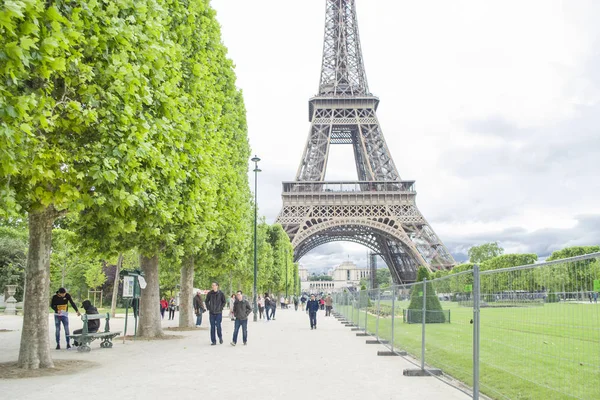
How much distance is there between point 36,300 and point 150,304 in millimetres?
7804

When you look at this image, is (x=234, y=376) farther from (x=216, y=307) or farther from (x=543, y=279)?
(x=216, y=307)

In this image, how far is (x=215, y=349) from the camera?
16.2 metres

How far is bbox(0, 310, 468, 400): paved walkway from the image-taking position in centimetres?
886

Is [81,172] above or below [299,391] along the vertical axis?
above

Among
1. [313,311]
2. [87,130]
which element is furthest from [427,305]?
[313,311]

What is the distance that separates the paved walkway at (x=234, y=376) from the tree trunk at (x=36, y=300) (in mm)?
1127

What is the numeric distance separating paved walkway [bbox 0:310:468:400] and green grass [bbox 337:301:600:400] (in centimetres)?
92

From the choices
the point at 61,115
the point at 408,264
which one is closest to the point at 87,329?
the point at 61,115

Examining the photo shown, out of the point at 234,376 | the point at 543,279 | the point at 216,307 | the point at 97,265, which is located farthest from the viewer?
the point at 97,265

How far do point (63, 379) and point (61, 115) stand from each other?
185 inches

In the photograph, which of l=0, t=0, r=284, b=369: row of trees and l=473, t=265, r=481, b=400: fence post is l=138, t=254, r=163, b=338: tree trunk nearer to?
l=0, t=0, r=284, b=369: row of trees

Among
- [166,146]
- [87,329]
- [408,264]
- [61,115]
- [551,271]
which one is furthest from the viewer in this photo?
[408,264]

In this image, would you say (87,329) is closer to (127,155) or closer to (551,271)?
(127,155)

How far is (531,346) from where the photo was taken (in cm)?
644
